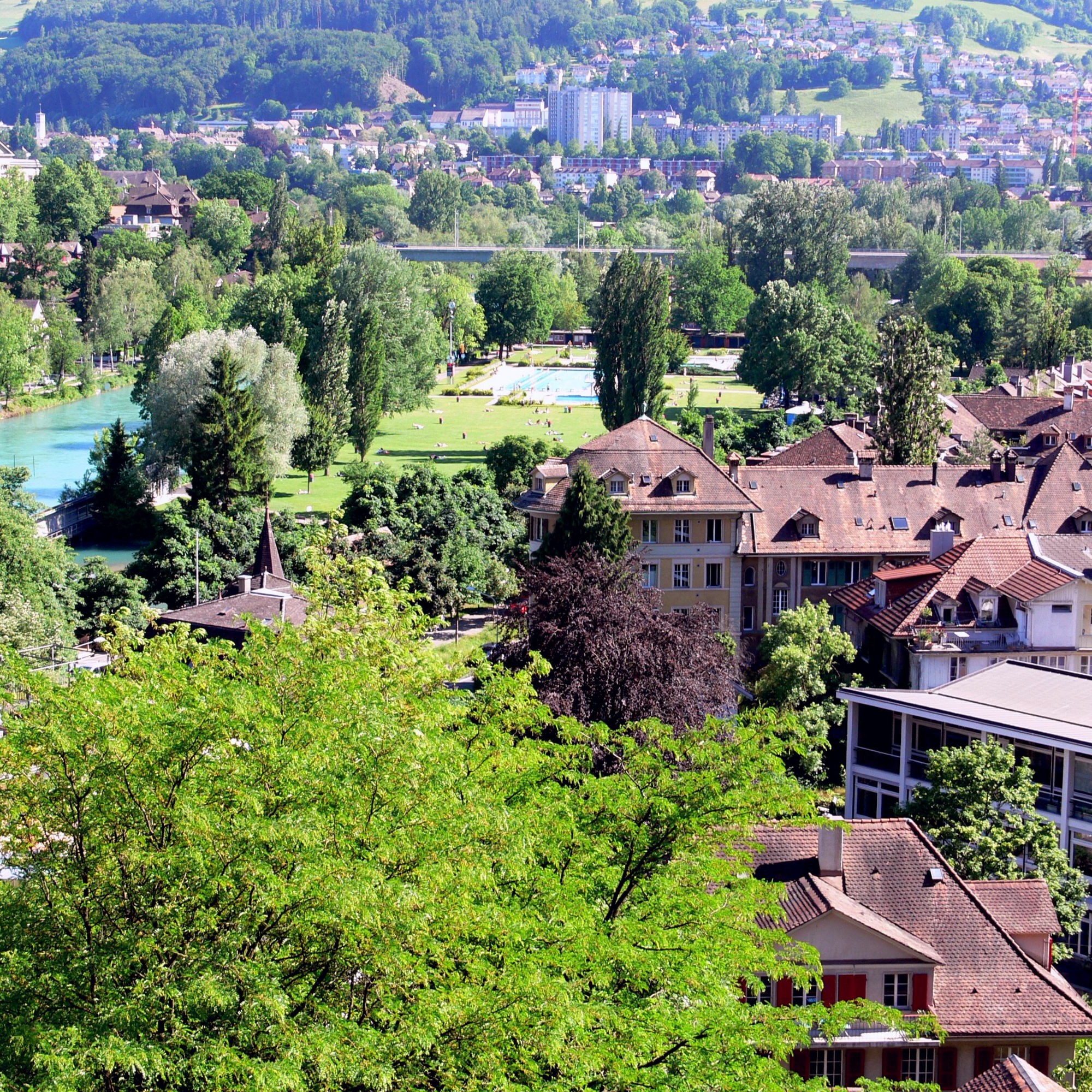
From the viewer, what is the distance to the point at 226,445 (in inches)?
2174

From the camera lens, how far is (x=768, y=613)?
1660 inches

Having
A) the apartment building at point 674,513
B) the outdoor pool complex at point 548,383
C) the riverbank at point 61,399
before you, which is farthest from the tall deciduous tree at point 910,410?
the riverbank at point 61,399

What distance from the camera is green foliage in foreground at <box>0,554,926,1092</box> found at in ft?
39.0

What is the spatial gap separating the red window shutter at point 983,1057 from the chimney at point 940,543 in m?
20.3

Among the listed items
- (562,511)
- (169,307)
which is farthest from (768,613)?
(169,307)

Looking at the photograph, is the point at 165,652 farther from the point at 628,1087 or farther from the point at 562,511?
the point at 562,511

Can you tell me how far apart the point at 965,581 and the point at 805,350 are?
4650 centimetres

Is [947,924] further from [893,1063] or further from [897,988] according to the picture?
[893,1063]

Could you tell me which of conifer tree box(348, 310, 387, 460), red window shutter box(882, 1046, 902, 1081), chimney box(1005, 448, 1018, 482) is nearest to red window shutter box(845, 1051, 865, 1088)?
red window shutter box(882, 1046, 902, 1081)

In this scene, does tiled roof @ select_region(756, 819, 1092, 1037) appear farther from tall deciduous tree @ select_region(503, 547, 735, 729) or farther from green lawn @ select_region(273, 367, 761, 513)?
green lawn @ select_region(273, 367, 761, 513)

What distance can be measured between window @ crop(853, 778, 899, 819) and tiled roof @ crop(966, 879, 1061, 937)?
25.1 feet

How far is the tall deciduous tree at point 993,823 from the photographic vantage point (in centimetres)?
2403

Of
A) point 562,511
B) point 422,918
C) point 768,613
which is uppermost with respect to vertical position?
point 422,918

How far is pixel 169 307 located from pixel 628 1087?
75.6 meters
